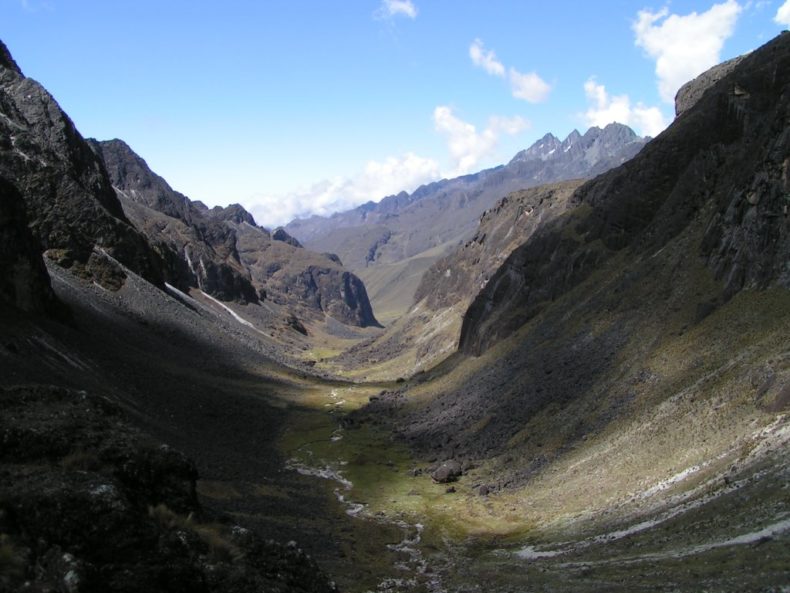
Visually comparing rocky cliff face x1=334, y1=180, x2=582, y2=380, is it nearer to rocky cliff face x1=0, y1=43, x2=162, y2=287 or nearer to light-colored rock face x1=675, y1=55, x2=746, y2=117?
light-colored rock face x1=675, y1=55, x2=746, y2=117

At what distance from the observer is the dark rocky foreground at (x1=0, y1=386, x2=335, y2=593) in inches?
501

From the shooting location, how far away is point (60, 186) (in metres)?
130

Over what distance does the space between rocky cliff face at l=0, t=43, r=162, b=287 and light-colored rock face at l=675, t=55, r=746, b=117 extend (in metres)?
121

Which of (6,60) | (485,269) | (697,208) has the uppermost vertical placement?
(6,60)

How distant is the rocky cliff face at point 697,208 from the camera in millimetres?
57500

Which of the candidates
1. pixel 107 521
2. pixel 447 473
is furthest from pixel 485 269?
pixel 107 521

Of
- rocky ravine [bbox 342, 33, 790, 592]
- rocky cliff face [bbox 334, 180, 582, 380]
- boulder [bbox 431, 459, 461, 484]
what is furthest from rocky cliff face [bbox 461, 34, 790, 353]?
boulder [bbox 431, 459, 461, 484]

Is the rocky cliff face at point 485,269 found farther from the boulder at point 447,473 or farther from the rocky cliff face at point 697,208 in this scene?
the boulder at point 447,473

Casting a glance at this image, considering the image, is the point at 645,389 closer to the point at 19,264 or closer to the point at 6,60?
the point at 19,264

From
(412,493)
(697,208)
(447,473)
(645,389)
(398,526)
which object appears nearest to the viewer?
(398,526)

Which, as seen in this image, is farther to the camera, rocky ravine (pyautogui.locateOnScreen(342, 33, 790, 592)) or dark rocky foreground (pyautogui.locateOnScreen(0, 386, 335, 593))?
rocky ravine (pyautogui.locateOnScreen(342, 33, 790, 592))

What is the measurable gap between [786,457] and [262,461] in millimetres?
55152

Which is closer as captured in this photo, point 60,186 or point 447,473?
point 447,473

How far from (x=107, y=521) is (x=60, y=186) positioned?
133 m
